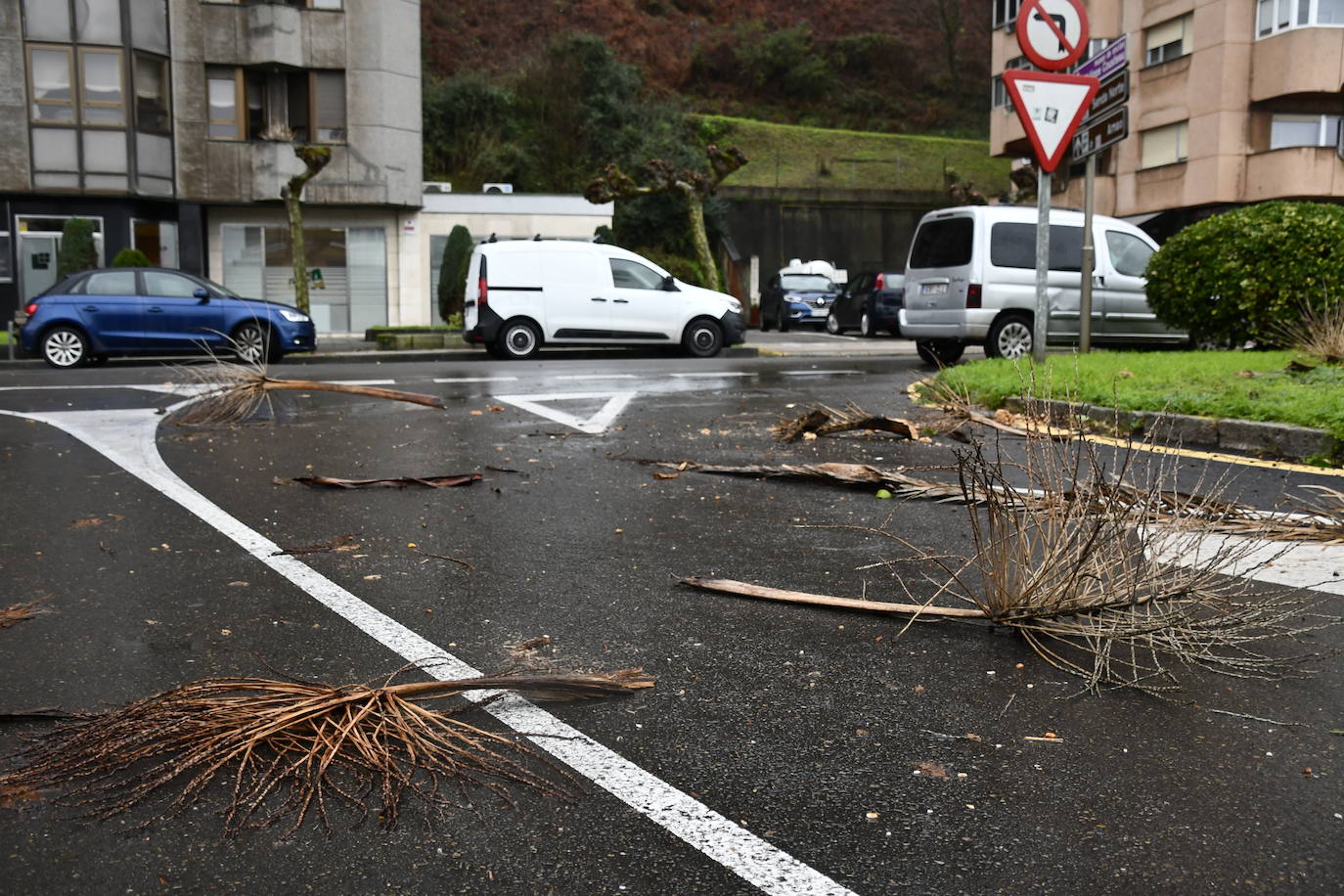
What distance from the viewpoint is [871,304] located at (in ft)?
95.5

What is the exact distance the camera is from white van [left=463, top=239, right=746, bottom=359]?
2069cm

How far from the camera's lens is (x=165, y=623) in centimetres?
443

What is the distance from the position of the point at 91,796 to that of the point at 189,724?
31cm

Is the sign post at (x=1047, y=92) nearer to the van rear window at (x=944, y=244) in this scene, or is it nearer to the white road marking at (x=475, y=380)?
the van rear window at (x=944, y=244)

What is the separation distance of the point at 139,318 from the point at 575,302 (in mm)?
6424

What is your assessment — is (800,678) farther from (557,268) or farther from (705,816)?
(557,268)

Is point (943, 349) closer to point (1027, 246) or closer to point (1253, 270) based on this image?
point (1027, 246)

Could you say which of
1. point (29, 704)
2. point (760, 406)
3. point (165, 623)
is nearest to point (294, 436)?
point (760, 406)

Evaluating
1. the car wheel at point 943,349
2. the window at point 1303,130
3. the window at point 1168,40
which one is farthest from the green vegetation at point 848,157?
the car wheel at point 943,349

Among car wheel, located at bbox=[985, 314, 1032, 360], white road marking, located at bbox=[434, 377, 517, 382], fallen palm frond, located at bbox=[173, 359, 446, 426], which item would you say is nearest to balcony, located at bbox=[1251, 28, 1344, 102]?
car wheel, located at bbox=[985, 314, 1032, 360]

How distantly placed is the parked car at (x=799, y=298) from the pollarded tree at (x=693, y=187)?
4007 mm

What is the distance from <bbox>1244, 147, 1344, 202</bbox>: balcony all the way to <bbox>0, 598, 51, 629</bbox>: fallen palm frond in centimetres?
3480

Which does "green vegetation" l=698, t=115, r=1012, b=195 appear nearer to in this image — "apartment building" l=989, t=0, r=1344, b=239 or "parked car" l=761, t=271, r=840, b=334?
"apartment building" l=989, t=0, r=1344, b=239

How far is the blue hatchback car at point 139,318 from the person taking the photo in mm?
19172
